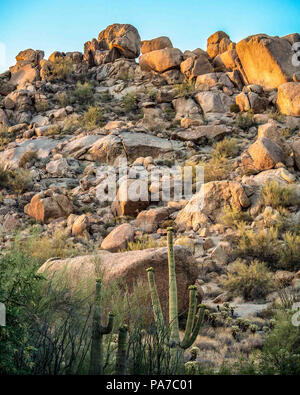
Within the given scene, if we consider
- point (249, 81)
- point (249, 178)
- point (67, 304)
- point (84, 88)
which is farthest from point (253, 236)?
point (84, 88)

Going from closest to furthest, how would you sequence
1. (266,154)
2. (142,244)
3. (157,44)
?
(142,244) → (266,154) → (157,44)

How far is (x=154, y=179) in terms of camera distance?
15.2 metres

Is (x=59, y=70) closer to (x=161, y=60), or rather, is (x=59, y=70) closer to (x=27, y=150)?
(x=161, y=60)

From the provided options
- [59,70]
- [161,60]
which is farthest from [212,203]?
[59,70]

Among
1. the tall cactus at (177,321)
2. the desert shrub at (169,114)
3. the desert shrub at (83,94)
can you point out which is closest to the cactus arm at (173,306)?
the tall cactus at (177,321)

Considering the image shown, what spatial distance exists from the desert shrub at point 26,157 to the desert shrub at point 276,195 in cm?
1137

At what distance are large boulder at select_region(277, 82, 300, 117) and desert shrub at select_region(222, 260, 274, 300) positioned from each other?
12958 millimetres

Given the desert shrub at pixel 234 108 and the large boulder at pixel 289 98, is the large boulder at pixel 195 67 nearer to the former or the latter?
the desert shrub at pixel 234 108

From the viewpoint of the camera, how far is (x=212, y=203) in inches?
490

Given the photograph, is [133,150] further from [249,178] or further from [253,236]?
[253,236]

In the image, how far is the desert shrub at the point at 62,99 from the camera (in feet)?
78.8

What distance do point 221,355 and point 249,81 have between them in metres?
20.6

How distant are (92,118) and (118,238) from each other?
1183cm

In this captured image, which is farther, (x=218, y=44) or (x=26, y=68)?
(x=26, y=68)
